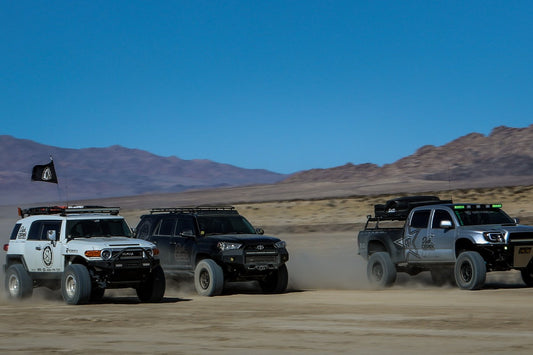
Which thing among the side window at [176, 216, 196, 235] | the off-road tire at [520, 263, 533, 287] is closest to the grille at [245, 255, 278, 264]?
the side window at [176, 216, 196, 235]

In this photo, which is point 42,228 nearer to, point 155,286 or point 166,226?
point 155,286

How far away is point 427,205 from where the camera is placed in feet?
74.5

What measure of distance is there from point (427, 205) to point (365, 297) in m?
4.09

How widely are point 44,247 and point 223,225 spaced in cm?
421

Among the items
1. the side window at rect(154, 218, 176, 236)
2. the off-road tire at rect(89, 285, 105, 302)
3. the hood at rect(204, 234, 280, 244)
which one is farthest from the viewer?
the side window at rect(154, 218, 176, 236)

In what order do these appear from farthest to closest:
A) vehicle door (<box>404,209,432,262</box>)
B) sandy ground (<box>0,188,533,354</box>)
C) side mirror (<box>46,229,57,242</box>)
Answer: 1. vehicle door (<box>404,209,432,262</box>)
2. side mirror (<box>46,229,57,242</box>)
3. sandy ground (<box>0,188,533,354</box>)

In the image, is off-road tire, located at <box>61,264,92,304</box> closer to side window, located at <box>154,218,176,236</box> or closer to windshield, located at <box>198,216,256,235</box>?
windshield, located at <box>198,216,256,235</box>

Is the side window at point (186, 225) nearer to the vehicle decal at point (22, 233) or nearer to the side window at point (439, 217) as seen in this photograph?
the vehicle decal at point (22, 233)

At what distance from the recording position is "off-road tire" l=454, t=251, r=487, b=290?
779 inches

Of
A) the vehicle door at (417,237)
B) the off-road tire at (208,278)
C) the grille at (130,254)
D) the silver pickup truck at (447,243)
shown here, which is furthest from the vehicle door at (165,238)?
the vehicle door at (417,237)

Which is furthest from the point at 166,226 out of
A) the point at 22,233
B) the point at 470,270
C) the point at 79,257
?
the point at 470,270

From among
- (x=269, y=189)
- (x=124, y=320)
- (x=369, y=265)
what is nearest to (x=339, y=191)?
(x=269, y=189)

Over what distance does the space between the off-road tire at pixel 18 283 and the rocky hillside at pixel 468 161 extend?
135m

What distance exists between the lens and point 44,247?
65.0ft
